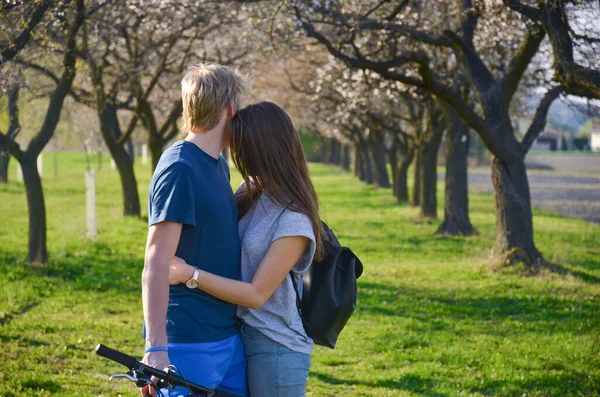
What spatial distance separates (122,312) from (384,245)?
27.6 feet

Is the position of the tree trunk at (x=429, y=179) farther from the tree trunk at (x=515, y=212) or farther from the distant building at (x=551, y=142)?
the distant building at (x=551, y=142)

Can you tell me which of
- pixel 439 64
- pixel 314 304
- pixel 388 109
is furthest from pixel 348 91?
pixel 314 304

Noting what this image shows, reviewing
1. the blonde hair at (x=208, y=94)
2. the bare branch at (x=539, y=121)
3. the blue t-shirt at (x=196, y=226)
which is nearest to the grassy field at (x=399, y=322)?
the blue t-shirt at (x=196, y=226)

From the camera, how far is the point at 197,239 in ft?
9.68

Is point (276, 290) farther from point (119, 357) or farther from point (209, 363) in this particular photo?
point (119, 357)

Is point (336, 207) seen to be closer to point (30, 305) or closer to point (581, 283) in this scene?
point (581, 283)

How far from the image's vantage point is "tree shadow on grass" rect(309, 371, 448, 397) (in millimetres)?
6672

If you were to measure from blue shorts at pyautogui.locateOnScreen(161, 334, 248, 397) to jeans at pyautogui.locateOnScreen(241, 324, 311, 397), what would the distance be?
0.06 m

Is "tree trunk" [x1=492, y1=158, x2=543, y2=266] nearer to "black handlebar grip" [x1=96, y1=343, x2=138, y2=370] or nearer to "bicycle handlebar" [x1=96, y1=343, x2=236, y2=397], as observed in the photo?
"bicycle handlebar" [x1=96, y1=343, x2=236, y2=397]

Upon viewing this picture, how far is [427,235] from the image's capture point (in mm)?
18766

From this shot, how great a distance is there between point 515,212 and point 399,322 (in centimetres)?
425

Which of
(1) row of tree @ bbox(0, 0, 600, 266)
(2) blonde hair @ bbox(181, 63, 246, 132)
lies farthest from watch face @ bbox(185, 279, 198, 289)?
(1) row of tree @ bbox(0, 0, 600, 266)

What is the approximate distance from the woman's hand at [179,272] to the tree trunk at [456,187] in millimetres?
16149

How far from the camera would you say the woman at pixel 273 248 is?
3.01 meters
